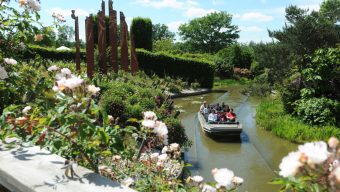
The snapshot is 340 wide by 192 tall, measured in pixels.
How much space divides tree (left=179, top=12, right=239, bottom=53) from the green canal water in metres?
60.0

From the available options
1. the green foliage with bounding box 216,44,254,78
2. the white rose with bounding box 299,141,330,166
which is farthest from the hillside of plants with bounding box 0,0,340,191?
the green foliage with bounding box 216,44,254,78

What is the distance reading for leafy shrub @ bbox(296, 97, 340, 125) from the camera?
14.9 m

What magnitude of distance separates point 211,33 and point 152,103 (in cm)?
6820

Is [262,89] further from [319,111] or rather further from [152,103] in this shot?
[152,103]

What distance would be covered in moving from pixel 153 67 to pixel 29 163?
93.7ft

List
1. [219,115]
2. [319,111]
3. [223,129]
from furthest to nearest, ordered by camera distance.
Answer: [219,115], [319,111], [223,129]

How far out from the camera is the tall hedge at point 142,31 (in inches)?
1272

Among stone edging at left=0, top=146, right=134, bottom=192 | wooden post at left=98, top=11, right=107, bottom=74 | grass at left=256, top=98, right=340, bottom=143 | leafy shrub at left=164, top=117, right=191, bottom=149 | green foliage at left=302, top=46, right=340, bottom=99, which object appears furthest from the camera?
wooden post at left=98, top=11, right=107, bottom=74

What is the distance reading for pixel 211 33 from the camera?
3093 inches

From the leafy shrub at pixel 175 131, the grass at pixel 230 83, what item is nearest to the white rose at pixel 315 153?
the leafy shrub at pixel 175 131

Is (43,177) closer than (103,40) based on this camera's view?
Yes

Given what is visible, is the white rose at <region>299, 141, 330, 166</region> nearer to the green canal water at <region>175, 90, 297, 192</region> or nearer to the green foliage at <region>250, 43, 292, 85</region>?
the green canal water at <region>175, 90, 297, 192</region>

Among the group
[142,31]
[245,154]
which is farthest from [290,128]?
[142,31]

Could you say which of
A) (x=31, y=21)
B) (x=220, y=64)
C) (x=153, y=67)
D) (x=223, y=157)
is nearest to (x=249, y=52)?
(x=220, y=64)
